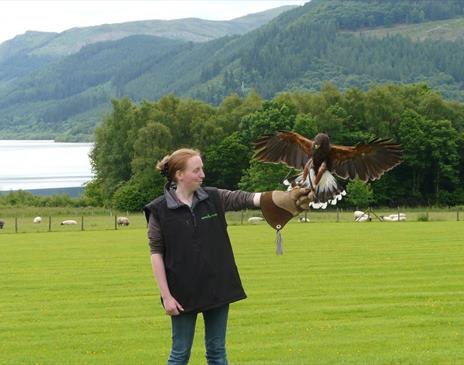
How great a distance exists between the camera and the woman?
877 cm

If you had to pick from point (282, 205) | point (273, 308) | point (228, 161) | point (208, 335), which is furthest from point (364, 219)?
point (282, 205)

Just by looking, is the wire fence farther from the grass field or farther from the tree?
the tree

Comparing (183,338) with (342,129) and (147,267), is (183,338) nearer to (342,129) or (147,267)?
(147,267)

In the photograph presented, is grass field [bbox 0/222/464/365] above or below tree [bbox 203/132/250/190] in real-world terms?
above

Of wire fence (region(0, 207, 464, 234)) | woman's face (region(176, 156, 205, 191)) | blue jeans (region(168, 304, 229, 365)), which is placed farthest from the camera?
wire fence (region(0, 207, 464, 234))

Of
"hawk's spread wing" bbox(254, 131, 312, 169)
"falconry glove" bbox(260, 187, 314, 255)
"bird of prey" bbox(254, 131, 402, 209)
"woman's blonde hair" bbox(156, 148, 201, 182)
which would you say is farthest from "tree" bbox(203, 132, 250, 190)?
"falconry glove" bbox(260, 187, 314, 255)

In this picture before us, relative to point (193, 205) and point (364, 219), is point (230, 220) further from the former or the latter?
point (193, 205)

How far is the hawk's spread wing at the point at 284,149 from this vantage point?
1170cm

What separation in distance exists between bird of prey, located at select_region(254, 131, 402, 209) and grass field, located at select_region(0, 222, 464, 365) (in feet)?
11.0

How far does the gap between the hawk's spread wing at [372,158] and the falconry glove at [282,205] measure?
2873 millimetres

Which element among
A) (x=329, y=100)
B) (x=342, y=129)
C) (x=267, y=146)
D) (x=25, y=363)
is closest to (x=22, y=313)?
(x=25, y=363)

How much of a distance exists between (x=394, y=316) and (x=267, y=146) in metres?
7.20

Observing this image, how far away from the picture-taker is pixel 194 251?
346 inches

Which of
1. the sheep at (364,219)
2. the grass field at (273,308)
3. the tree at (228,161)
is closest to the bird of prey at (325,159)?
the grass field at (273,308)
